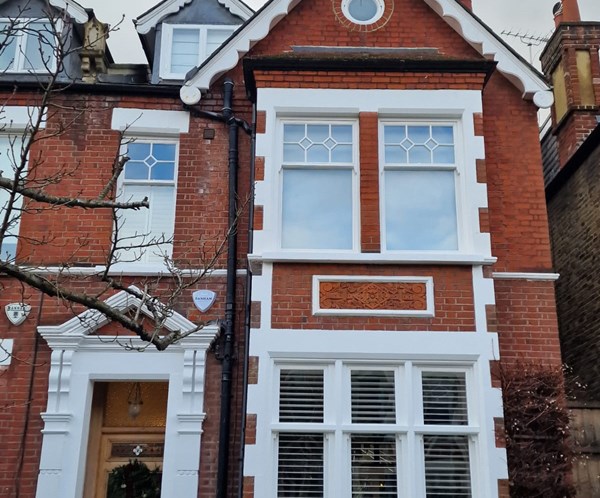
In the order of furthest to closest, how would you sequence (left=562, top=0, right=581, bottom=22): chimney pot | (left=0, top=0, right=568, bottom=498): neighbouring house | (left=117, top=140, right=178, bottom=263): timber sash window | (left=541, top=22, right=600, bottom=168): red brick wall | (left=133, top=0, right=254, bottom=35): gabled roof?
1. (left=562, top=0, right=581, bottom=22): chimney pot
2. (left=541, top=22, right=600, bottom=168): red brick wall
3. (left=133, top=0, right=254, bottom=35): gabled roof
4. (left=117, top=140, right=178, bottom=263): timber sash window
5. (left=0, top=0, right=568, bottom=498): neighbouring house

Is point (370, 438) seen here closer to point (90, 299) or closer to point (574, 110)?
point (90, 299)

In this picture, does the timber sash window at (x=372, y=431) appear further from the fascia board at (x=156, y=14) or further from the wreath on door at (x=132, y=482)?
the fascia board at (x=156, y=14)

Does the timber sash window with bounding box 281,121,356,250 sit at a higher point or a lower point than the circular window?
lower

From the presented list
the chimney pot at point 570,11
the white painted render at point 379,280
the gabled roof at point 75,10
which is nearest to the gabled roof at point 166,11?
the gabled roof at point 75,10

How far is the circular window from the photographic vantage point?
36.3ft

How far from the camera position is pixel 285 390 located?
A: 29.6 ft

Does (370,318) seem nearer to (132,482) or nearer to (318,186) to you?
(318,186)

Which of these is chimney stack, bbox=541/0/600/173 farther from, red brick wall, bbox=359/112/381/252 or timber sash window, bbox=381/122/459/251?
red brick wall, bbox=359/112/381/252

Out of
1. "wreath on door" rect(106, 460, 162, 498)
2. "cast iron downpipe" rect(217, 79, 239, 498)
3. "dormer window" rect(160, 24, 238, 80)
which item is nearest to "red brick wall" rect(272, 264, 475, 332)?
"cast iron downpipe" rect(217, 79, 239, 498)

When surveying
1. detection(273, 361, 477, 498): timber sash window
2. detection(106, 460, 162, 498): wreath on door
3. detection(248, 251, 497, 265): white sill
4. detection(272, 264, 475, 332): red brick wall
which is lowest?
detection(106, 460, 162, 498): wreath on door

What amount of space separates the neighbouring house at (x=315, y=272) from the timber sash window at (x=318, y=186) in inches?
1.1

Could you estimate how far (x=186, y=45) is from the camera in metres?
12.3

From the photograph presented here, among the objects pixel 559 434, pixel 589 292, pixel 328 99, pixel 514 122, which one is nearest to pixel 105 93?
pixel 328 99

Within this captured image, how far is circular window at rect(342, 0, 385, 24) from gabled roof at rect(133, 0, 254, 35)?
200 cm
